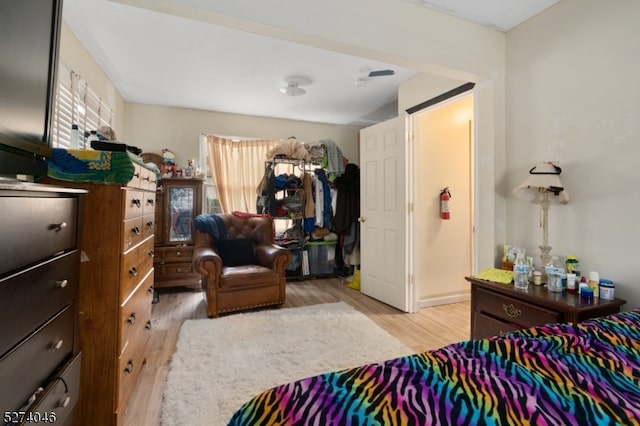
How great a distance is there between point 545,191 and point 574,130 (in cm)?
41

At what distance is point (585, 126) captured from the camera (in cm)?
176

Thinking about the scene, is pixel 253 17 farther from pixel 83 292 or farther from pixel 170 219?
pixel 170 219

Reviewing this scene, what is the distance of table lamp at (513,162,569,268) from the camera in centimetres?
179

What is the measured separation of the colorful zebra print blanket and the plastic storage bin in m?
3.55

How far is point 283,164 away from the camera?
4.58 metres

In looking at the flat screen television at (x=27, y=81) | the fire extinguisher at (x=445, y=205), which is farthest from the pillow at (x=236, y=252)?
the flat screen television at (x=27, y=81)

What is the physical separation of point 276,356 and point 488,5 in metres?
2.84

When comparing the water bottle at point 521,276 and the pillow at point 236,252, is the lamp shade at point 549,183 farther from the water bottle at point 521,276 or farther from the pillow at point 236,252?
the pillow at point 236,252

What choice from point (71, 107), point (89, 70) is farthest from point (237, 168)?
point (71, 107)

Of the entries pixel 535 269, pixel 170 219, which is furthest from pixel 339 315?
pixel 170 219

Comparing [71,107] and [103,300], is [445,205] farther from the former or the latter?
[71,107]

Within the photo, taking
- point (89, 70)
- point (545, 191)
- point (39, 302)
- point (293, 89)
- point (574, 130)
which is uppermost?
point (293, 89)

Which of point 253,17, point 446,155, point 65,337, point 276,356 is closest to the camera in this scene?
point 65,337

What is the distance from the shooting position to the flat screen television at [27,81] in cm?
79
